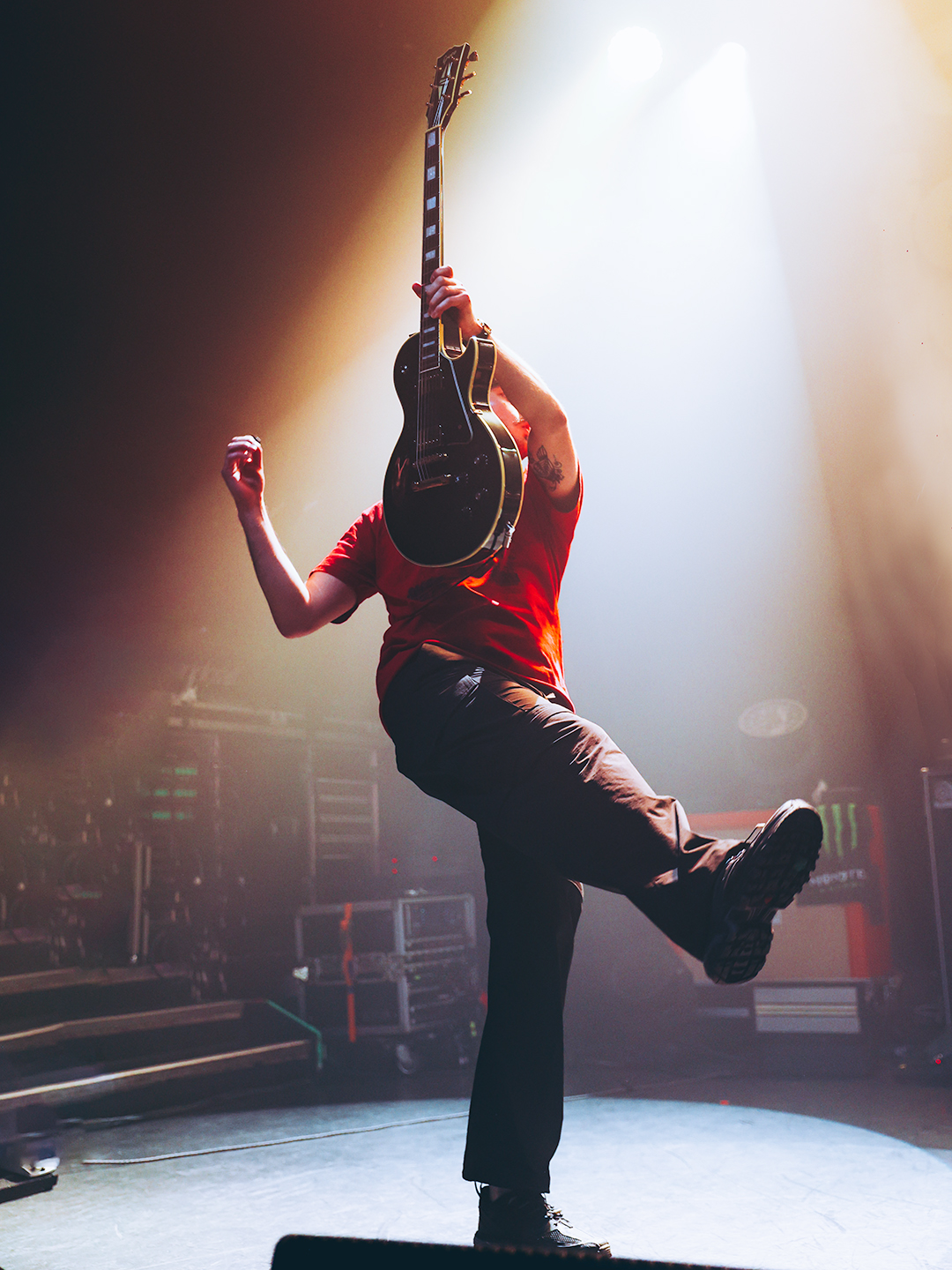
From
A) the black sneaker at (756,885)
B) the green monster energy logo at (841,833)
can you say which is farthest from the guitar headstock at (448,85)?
the green monster energy logo at (841,833)

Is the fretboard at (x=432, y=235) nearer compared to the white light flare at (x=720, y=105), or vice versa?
the fretboard at (x=432, y=235)

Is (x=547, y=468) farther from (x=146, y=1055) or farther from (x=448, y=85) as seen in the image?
(x=146, y=1055)

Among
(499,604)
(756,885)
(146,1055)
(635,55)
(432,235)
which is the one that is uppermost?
(635,55)

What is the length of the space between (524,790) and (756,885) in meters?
0.41

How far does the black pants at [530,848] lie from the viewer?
1.37m

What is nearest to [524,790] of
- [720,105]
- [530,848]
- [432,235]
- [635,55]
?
[530,848]

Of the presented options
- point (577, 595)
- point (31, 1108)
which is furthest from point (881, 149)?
point (31, 1108)

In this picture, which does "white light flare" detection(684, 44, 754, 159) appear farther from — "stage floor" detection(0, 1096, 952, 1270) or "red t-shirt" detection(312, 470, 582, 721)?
"stage floor" detection(0, 1096, 952, 1270)

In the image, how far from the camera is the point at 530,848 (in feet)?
4.98

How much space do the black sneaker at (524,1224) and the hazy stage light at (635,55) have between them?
462 cm

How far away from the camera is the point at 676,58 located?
4.48 m

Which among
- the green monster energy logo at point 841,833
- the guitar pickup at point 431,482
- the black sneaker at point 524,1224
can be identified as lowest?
the black sneaker at point 524,1224

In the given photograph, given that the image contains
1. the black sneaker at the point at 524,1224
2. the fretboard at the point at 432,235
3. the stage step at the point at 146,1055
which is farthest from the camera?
the stage step at the point at 146,1055

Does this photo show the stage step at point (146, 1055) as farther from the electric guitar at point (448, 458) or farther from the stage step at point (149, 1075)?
the electric guitar at point (448, 458)
